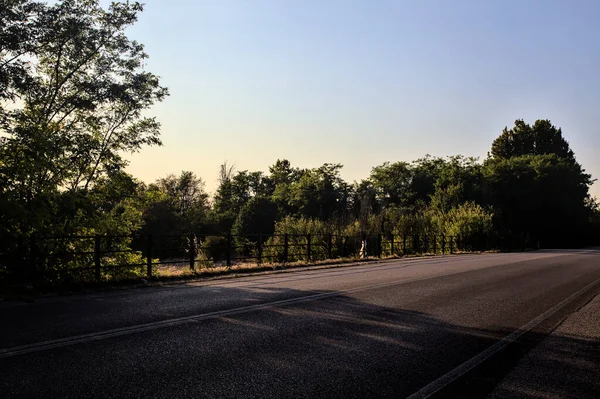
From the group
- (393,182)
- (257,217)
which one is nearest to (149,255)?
(257,217)

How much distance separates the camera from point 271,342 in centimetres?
544

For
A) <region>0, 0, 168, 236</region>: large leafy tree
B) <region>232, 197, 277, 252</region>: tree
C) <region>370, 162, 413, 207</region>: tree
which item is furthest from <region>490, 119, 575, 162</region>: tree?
<region>0, 0, 168, 236</region>: large leafy tree

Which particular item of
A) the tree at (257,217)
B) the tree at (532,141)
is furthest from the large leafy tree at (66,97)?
the tree at (532,141)

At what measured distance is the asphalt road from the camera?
4004 mm

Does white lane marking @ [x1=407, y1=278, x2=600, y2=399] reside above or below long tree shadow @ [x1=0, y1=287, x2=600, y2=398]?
below

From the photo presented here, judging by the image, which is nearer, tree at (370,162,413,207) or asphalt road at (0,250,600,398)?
asphalt road at (0,250,600,398)

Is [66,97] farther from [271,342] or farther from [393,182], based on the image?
[393,182]

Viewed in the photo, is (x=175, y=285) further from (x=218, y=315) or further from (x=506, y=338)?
(x=506, y=338)

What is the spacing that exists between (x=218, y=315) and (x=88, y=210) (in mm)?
6728

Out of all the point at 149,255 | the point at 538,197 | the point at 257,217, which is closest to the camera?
the point at 149,255

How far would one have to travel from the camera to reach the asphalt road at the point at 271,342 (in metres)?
4.00

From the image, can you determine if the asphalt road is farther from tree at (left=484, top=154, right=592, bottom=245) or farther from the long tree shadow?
tree at (left=484, top=154, right=592, bottom=245)

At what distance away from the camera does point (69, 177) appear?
12688mm

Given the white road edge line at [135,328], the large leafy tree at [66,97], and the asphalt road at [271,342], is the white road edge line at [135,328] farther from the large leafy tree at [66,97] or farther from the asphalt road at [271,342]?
the large leafy tree at [66,97]
